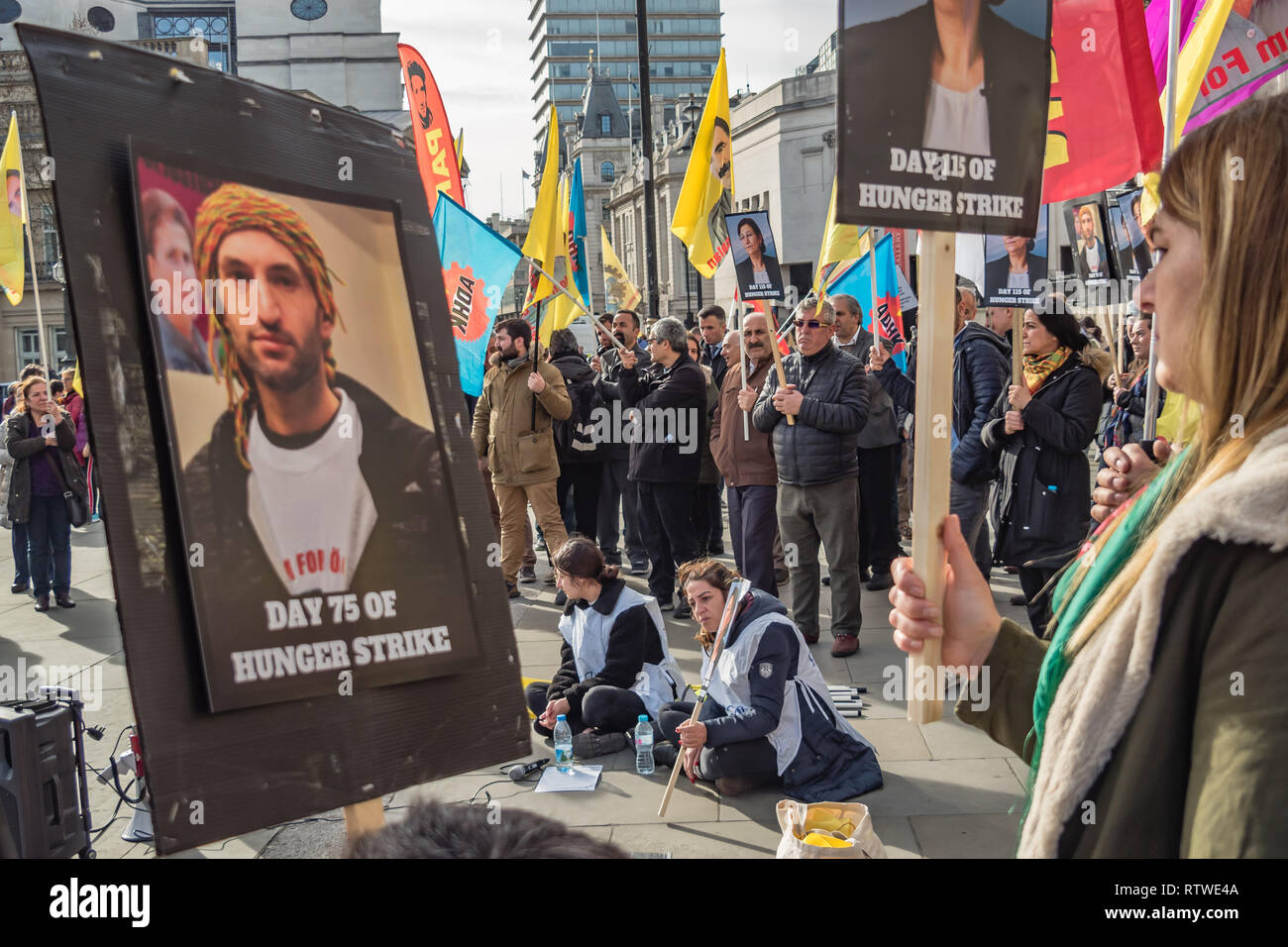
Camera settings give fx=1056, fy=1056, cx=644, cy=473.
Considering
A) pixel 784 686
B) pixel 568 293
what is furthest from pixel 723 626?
pixel 568 293

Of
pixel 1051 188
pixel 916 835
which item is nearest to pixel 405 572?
pixel 916 835

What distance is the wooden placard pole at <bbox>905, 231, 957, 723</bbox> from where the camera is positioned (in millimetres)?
1629

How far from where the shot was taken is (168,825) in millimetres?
1590

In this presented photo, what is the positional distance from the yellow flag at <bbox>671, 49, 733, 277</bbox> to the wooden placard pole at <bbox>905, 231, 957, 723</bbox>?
7.03 m

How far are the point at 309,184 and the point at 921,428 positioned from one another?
118 cm

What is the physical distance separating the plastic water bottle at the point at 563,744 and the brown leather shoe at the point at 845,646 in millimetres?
2037

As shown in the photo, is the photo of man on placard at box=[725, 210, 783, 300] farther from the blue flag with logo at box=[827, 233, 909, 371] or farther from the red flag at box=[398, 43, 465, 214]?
the blue flag with logo at box=[827, 233, 909, 371]

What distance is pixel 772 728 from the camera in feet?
15.4

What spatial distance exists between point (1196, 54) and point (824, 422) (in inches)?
107

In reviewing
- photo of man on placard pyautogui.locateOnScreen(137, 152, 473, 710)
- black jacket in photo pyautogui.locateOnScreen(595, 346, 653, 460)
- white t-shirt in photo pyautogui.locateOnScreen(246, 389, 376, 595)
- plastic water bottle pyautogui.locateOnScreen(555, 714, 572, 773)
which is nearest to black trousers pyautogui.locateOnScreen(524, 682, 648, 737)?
plastic water bottle pyautogui.locateOnScreen(555, 714, 572, 773)

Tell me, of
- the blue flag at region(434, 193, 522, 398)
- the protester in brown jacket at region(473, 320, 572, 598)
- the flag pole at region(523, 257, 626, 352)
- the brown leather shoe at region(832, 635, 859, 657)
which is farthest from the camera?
the flag pole at region(523, 257, 626, 352)

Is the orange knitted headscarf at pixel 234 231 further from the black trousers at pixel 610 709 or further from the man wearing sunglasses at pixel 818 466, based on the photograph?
the man wearing sunglasses at pixel 818 466

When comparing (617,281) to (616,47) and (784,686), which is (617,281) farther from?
(616,47)
